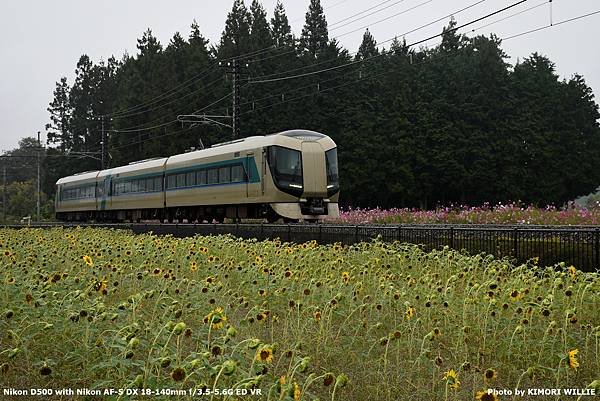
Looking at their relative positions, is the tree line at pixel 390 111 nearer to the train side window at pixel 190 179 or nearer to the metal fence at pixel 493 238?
the train side window at pixel 190 179

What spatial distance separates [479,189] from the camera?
47000mm

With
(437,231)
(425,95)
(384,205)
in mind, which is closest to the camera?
(437,231)

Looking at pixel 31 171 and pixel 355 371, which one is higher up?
pixel 31 171

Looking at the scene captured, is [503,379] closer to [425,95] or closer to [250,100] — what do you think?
[250,100]

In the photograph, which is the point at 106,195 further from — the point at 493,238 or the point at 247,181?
the point at 493,238

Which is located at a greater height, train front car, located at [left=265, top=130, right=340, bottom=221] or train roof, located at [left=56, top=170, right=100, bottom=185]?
train roof, located at [left=56, top=170, right=100, bottom=185]

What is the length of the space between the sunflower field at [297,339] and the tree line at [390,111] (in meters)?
36.3

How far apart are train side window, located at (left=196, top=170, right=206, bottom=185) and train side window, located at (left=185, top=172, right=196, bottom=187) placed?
0.35 meters

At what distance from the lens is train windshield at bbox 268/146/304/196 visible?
66.1 feet

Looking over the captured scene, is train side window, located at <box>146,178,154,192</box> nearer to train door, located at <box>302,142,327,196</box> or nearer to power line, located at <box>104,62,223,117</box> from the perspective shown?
train door, located at <box>302,142,327,196</box>

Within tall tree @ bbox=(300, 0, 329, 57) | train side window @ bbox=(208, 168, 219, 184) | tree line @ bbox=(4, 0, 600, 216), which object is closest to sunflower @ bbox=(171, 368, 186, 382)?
train side window @ bbox=(208, 168, 219, 184)

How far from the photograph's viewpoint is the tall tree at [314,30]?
56438 mm

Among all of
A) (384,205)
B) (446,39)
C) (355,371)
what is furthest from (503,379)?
(446,39)

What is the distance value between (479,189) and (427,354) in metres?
44.3
